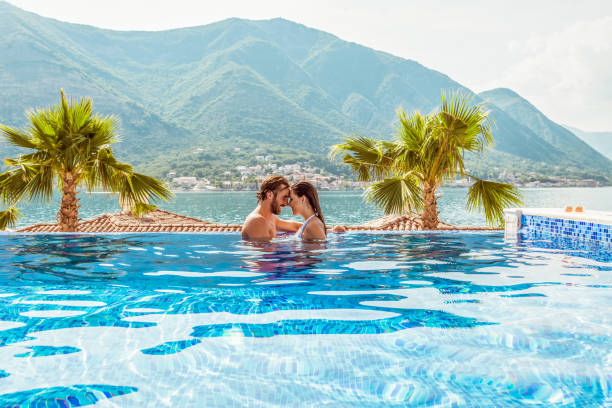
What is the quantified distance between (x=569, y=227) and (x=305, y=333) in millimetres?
6113

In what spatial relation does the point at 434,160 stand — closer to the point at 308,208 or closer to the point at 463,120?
the point at 463,120

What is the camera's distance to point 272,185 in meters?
5.44

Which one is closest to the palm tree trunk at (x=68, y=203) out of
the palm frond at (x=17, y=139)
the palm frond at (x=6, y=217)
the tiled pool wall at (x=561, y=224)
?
the palm frond at (x=17, y=139)

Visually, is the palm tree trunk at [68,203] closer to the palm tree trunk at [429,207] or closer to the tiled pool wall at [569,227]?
A: the palm tree trunk at [429,207]

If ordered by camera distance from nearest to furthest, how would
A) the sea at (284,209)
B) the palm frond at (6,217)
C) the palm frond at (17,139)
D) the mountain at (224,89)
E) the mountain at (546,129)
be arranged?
1. the palm frond at (17,139)
2. the palm frond at (6,217)
3. the sea at (284,209)
4. the mountain at (224,89)
5. the mountain at (546,129)

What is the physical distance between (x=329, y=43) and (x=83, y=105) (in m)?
128

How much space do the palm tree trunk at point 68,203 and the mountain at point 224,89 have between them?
48887mm

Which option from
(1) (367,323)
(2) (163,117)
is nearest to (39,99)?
(2) (163,117)

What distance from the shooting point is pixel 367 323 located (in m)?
2.72

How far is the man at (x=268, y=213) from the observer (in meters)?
5.46

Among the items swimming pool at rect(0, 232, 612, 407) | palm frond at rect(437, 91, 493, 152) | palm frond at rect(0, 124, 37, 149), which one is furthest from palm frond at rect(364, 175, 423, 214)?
palm frond at rect(0, 124, 37, 149)

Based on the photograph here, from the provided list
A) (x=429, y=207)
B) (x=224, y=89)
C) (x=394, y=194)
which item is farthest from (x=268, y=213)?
(x=224, y=89)

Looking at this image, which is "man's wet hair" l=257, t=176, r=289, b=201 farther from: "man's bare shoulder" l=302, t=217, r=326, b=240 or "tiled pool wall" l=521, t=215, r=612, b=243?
"tiled pool wall" l=521, t=215, r=612, b=243

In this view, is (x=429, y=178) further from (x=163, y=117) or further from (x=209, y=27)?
(x=209, y=27)
